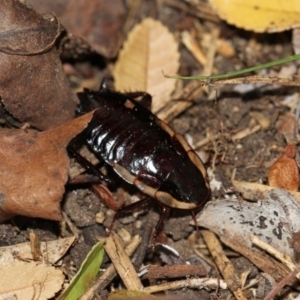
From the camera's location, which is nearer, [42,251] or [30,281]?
[30,281]

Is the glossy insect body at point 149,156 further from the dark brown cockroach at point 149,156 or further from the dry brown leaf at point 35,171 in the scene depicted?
the dry brown leaf at point 35,171

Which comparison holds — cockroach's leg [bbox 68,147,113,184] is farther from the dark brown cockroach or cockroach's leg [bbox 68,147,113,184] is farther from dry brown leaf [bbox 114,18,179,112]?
dry brown leaf [bbox 114,18,179,112]

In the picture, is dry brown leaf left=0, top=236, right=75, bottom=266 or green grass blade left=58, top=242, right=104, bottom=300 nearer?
green grass blade left=58, top=242, right=104, bottom=300

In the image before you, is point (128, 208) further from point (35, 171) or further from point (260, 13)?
point (260, 13)

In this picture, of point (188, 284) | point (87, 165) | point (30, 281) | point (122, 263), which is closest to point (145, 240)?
point (122, 263)

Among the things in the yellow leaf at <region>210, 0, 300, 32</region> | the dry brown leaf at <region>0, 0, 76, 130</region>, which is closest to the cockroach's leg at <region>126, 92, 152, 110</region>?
the dry brown leaf at <region>0, 0, 76, 130</region>

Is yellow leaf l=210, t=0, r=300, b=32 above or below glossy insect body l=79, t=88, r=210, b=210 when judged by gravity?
above

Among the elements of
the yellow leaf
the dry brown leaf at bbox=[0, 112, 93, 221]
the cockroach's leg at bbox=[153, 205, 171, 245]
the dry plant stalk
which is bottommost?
the dry plant stalk
